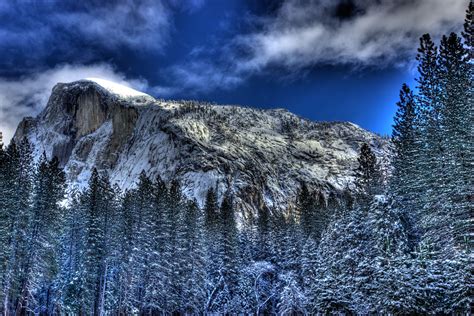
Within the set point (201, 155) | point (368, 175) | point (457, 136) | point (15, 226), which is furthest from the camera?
point (201, 155)

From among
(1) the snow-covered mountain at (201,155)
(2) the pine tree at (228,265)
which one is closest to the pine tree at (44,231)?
(2) the pine tree at (228,265)

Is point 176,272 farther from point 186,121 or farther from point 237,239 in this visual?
point 186,121

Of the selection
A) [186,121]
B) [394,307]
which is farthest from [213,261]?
[186,121]

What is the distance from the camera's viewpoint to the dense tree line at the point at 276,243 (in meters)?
29.5

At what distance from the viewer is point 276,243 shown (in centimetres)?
6272

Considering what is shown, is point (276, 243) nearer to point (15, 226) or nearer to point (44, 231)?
point (44, 231)

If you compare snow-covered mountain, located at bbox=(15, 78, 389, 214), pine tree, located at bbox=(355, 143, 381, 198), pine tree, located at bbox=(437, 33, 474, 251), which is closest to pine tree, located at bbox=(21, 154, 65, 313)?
pine tree, located at bbox=(355, 143, 381, 198)

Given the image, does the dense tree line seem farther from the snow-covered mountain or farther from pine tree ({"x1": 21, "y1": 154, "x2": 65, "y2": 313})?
the snow-covered mountain

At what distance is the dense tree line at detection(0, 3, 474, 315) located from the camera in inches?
1163

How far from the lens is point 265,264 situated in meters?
60.4

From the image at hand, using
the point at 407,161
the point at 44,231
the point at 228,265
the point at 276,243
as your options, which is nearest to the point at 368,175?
the point at 407,161

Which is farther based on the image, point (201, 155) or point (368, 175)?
point (201, 155)

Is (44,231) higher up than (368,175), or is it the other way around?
(368,175)

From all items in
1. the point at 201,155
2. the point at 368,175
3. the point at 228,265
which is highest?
the point at 201,155
